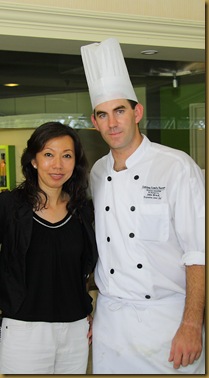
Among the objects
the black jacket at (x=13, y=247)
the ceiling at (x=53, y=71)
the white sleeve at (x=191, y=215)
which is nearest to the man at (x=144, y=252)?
the white sleeve at (x=191, y=215)

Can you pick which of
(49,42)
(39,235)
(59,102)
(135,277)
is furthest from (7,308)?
(59,102)

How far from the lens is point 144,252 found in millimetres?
1500

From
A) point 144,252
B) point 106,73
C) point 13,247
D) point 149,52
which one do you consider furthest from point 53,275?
point 149,52

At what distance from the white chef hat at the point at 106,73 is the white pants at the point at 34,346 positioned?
0.67 metres

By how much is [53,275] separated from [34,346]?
198 millimetres

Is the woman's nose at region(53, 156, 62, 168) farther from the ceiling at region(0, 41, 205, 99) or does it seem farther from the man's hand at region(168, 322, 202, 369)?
the ceiling at region(0, 41, 205, 99)

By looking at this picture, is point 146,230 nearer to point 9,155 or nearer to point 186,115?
point 9,155

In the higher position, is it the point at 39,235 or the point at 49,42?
the point at 49,42

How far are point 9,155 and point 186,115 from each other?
1.30m

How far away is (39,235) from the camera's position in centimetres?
146

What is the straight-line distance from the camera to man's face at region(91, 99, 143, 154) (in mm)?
1498

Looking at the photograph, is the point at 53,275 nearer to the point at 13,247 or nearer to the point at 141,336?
the point at 13,247

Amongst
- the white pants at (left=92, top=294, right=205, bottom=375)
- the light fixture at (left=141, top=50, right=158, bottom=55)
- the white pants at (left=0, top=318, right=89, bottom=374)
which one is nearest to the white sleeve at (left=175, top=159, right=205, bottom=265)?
the white pants at (left=92, top=294, right=205, bottom=375)

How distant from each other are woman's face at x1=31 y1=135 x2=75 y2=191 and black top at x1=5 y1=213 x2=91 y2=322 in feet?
0.38
